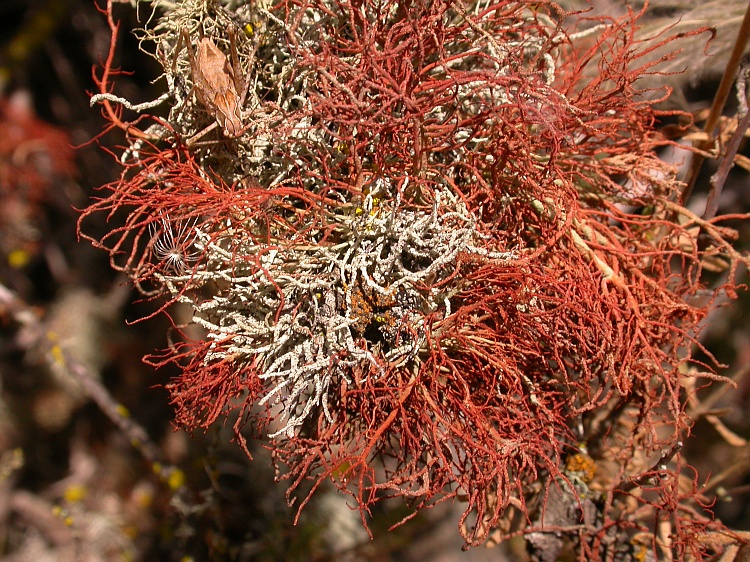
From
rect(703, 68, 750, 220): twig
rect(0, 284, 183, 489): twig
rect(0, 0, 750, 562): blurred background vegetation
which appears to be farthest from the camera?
rect(0, 0, 750, 562): blurred background vegetation

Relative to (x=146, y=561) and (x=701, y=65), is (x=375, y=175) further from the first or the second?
(x=146, y=561)

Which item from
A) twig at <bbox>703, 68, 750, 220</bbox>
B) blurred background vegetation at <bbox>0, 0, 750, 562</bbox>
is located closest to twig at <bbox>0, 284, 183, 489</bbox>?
blurred background vegetation at <bbox>0, 0, 750, 562</bbox>

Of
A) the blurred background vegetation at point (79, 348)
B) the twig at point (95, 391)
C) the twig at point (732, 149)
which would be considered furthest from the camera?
the blurred background vegetation at point (79, 348)

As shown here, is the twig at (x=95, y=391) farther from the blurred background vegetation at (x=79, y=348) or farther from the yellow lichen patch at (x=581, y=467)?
the yellow lichen patch at (x=581, y=467)

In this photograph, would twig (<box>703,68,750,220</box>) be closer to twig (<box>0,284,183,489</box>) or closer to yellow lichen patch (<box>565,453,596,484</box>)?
yellow lichen patch (<box>565,453,596,484</box>)

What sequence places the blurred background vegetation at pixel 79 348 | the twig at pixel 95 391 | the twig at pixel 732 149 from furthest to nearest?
1. the blurred background vegetation at pixel 79 348
2. the twig at pixel 95 391
3. the twig at pixel 732 149

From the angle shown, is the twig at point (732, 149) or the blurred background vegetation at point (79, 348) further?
the blurred background vegetation at point (79, 348)

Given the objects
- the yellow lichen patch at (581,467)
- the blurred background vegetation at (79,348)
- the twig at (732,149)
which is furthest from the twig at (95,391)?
the twig at (732,149)

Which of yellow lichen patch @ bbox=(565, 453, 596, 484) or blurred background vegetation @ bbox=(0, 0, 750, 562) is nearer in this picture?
yellow lichen patch @ bbox=(565, 453, 596, 484)

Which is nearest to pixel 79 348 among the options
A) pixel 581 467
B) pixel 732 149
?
pixel 581 467

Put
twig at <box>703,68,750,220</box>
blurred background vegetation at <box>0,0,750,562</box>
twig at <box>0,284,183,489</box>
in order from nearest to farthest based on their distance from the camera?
twig at <box>703,68,750,220</box>, twig at <box>0,284,183,489</box>, blurred background vegetation at <box>0,0,750,562</box>

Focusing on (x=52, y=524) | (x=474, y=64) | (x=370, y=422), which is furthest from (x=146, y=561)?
(x=474, y=64)

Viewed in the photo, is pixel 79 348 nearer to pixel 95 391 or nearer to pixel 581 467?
pixel 95 391
